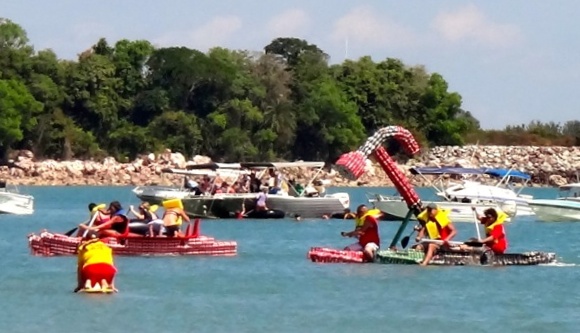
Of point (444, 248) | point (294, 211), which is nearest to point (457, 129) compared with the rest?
point (294, 211)

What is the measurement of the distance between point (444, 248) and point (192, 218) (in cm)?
2407

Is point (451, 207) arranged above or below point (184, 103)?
below

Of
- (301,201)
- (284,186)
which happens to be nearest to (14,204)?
(284,186)

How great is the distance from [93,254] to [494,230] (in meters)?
9.34

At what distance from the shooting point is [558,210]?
61031 mm

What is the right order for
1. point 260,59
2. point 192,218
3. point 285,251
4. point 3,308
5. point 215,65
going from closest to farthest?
point 3,308
point 285,251
point 192,218
point 215,65
point 260,59

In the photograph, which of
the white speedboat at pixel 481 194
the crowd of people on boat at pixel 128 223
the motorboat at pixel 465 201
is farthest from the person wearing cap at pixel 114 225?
the white speedboat at pixel 481 194

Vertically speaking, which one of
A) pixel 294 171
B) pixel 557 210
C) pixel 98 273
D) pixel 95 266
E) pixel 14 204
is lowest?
pixel 98 273

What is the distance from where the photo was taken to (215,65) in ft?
380

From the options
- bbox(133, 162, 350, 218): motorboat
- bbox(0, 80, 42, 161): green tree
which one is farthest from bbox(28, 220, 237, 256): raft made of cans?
bbox(0, 80, 42, 161): green tree

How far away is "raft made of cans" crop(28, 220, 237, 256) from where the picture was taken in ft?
127

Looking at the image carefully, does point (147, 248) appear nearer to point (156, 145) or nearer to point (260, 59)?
point (156, 145)

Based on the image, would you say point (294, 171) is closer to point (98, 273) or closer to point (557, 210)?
point (557, 210)

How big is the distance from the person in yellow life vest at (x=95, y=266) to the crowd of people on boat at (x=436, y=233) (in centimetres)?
659
